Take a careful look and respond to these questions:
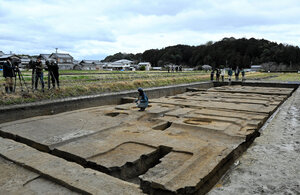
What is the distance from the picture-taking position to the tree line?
71000 mm

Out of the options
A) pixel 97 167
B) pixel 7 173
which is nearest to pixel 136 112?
pixel 97 167

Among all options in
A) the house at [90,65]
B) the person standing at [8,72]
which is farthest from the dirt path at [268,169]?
the house at [90,65]

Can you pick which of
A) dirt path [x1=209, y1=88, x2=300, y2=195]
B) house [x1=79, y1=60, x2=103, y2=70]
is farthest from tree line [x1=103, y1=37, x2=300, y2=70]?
dirt path [x1=209, y1=88, x2=300, y2=195]

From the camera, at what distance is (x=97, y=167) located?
3.85 meters

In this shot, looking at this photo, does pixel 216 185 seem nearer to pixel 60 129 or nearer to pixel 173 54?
pixel 60 129

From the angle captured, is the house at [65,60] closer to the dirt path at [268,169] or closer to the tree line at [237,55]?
the tree line at [237,55]

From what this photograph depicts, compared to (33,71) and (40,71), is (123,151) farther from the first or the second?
(33,71)

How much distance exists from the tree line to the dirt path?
68565 mm

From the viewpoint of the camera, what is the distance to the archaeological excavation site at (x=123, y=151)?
3168 mm

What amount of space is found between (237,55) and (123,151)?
82.2 metres

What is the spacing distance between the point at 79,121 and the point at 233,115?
4618 millimetres

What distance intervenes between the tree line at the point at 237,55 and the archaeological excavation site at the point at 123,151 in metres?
68.6

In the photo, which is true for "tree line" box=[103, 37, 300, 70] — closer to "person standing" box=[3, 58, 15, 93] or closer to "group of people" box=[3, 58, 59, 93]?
"group of people" box=[3, 58, 59, 93]

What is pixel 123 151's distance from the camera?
4.41m
